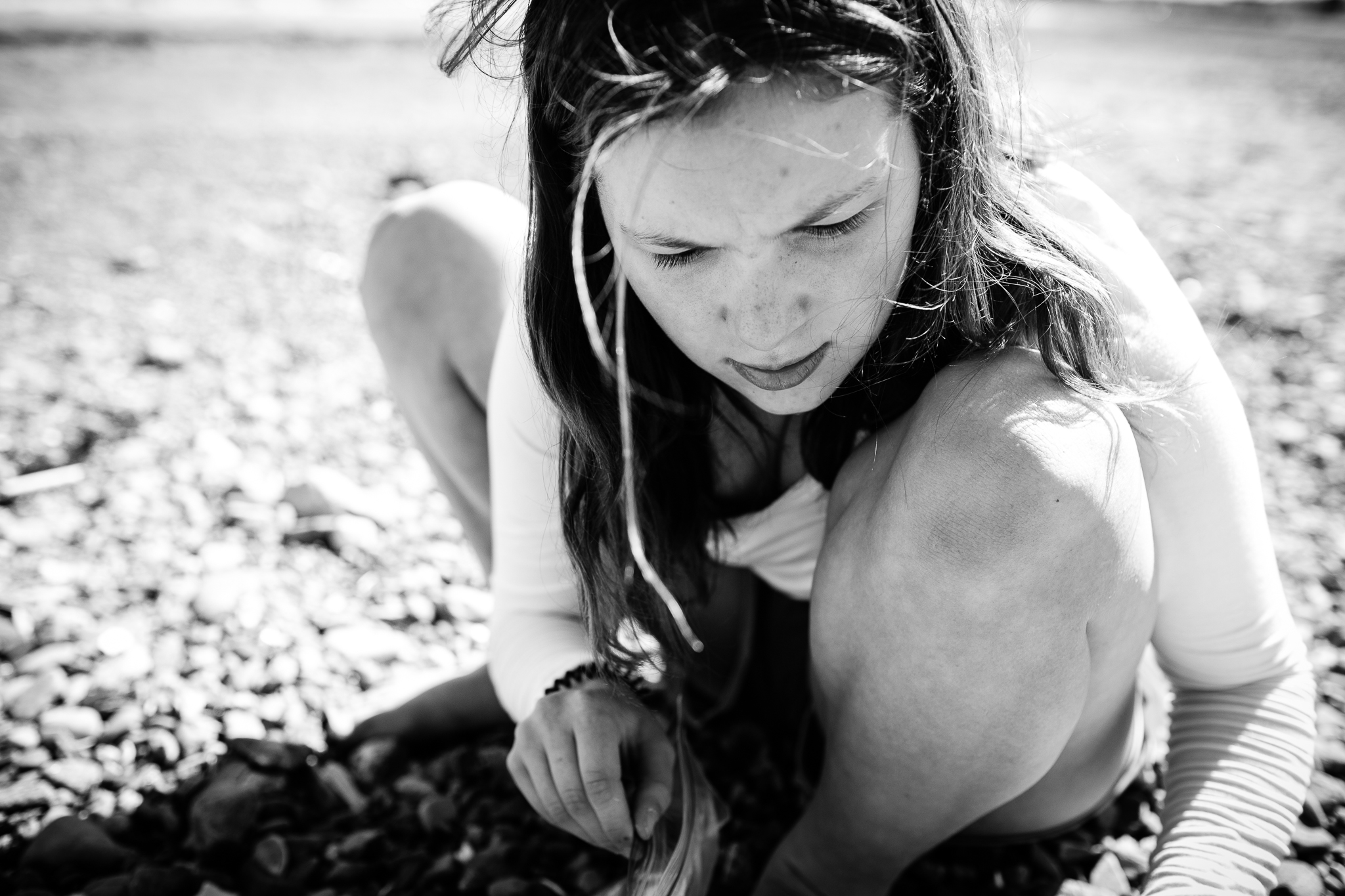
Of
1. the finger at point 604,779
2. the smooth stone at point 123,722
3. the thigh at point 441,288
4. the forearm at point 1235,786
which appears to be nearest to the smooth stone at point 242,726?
the smooth stone at point 123,722

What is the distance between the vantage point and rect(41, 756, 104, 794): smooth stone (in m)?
1.81

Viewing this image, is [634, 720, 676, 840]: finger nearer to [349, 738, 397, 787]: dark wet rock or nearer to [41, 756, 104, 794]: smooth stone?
[349, 738, 397, 787]: dark wet rock

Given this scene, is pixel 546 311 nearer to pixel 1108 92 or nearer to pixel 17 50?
pixel 1108 92

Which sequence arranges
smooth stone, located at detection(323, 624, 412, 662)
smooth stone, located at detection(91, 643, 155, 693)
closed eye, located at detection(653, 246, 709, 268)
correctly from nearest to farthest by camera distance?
closed eye, located at detection(653, 246, 709, 268) < smooth stone, located at detection(91, 643, 155, 693) < smooth stone, located at detection(323, 624, 412, 662)

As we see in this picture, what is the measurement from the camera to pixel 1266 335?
335 cm

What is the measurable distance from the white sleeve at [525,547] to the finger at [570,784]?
15 cm

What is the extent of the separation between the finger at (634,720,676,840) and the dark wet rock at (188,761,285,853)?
2.55 ft


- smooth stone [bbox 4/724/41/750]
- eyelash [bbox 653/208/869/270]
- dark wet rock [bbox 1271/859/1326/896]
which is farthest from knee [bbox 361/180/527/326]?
dark wet rock [bbox 1271/859/1326/896]

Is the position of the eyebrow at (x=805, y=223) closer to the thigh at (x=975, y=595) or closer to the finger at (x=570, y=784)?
the thigh at (x=975, y=595)

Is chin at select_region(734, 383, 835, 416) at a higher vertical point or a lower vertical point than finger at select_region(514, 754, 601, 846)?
higher

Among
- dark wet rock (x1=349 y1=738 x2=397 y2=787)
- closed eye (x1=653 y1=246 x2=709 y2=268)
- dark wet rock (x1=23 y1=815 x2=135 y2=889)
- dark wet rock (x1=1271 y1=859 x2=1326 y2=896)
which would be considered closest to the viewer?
closed eye (x1=653 y1=246 x2=709 y2=268)

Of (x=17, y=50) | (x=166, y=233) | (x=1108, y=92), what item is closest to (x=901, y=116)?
(x=166, y=233)

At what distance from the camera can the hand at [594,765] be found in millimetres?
1369

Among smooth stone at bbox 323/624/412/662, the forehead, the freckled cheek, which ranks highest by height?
the forehead
